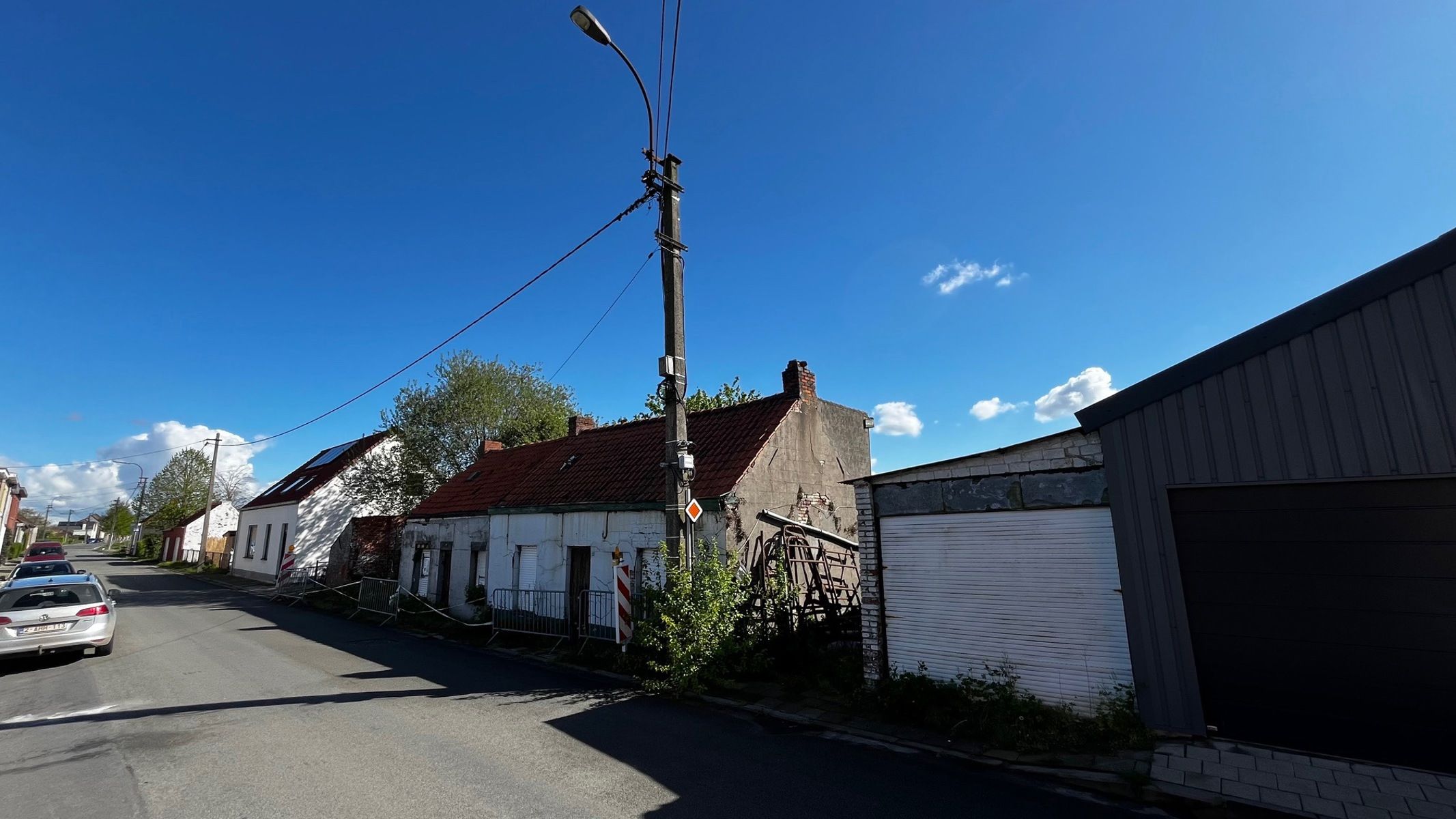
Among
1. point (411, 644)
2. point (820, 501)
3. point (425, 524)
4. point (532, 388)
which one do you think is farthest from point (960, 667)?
point (532, 388)

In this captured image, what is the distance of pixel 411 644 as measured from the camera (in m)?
13.2

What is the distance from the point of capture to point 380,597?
18.0 m

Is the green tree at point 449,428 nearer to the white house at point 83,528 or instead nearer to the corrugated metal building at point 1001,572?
the corrugated metal building at point 1001,572

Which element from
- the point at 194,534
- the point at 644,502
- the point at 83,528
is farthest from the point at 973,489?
the point at 83,528

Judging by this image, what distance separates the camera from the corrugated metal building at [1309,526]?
5406mm

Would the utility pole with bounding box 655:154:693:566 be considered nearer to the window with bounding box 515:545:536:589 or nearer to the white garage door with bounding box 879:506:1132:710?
the white garage door with bounding box 879:506:1132:710

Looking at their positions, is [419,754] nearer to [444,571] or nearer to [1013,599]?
[1013,599]

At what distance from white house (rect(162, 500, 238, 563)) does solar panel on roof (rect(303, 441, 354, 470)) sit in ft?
39.9

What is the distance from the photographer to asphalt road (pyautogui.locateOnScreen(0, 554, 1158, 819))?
5.00m

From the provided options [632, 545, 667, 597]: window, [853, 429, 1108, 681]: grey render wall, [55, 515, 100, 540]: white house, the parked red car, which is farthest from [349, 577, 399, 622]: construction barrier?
[55, 515, 100, 540]: white house

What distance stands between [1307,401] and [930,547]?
4.15 meters

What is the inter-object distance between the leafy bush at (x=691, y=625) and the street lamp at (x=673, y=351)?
0.44m

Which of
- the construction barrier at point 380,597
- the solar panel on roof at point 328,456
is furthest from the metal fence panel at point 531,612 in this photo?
the solar panel on roof at point 328,456

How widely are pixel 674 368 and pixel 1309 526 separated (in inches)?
309
